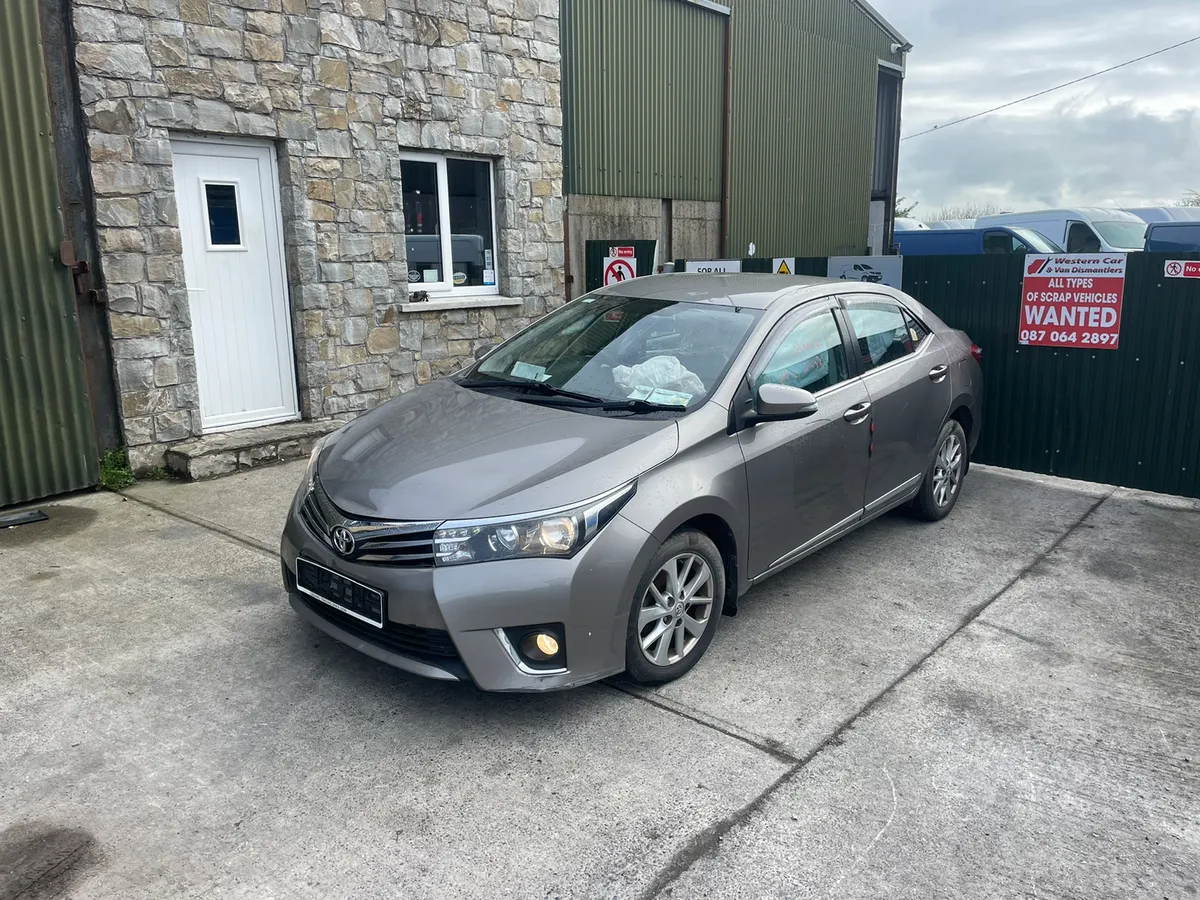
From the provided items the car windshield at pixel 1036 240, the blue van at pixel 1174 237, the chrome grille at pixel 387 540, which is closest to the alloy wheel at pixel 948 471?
the chrome grille at pixel 387 540

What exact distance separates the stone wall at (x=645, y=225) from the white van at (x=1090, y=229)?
11.3 m

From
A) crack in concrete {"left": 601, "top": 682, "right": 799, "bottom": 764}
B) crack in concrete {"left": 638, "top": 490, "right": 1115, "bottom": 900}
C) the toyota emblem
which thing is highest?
the toyota emblem

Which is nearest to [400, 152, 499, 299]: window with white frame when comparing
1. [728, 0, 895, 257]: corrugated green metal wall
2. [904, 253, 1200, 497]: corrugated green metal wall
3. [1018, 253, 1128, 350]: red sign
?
[904, 253, 1200, 497]: corrugated green metal wall

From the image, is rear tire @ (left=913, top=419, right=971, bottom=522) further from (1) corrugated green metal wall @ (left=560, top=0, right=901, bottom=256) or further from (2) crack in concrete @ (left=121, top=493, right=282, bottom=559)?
(1) corrugated green metal wall @ (left=560, top=0, right=901, bottom=256)

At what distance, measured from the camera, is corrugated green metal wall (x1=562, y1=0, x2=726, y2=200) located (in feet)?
34.8

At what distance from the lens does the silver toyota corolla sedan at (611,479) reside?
3.49 m

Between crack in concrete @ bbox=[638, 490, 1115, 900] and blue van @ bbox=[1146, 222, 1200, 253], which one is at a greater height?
blue van @ bbox=[1146, 222, 1200, 253]

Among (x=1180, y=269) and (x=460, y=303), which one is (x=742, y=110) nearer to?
(x=460, y=303)

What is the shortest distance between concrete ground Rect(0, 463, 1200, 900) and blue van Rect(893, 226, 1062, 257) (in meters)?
15.8

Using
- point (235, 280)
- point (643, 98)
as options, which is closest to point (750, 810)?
point (235, 280)

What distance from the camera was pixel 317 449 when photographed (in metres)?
A: 4.54

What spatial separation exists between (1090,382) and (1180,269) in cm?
99

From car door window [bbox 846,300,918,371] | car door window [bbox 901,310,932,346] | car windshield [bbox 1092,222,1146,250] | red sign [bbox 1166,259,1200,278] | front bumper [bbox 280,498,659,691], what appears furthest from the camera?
car windshield [bbox 1092,222,1146,250]

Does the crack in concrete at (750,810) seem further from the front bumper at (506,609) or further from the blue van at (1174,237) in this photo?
the blue van at (1174,237)
